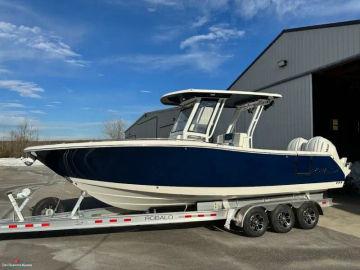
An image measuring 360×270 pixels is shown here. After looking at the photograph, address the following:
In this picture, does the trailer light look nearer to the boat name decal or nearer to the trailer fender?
the trailer fender

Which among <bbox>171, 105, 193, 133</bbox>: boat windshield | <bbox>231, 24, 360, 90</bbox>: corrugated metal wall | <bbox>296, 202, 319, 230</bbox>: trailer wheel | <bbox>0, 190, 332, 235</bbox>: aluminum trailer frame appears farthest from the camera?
<bbox>231, 24, 360, 90</bbox>: corrugated metal wall

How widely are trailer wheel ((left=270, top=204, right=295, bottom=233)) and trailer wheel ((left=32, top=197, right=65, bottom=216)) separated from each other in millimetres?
4195

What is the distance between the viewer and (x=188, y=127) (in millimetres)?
8438

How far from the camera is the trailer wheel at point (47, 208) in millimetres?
8055

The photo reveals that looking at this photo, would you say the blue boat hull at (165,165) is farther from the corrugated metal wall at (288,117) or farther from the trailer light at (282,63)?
the trailer light at (282,63)

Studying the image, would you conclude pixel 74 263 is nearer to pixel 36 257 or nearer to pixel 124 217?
pixel 36 257

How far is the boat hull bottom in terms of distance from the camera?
756cm

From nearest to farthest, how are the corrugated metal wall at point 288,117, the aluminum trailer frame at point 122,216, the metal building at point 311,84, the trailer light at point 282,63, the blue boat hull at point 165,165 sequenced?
the aluminum trailer frame at point 122,216 → the blue boat hull at point 165,165 → the metal building at point 311,84 → the corrugated metal wall at point 288,117 → the trailer light at point 282,63

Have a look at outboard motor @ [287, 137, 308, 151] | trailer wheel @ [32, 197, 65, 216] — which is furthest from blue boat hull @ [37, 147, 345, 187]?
outboard motor @ [287, 137, 308, 151]

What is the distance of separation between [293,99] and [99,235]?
8.69 m

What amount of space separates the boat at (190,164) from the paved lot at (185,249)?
720 mm

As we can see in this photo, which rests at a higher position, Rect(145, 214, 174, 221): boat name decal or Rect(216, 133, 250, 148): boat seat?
Rect(216, 133, 250, 148): boat seat

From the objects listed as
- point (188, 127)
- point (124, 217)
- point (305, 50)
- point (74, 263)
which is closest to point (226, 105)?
point (188, 127)

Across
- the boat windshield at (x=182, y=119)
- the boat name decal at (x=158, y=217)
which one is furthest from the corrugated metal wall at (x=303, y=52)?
the boat name decal at (x=158, y=217)
